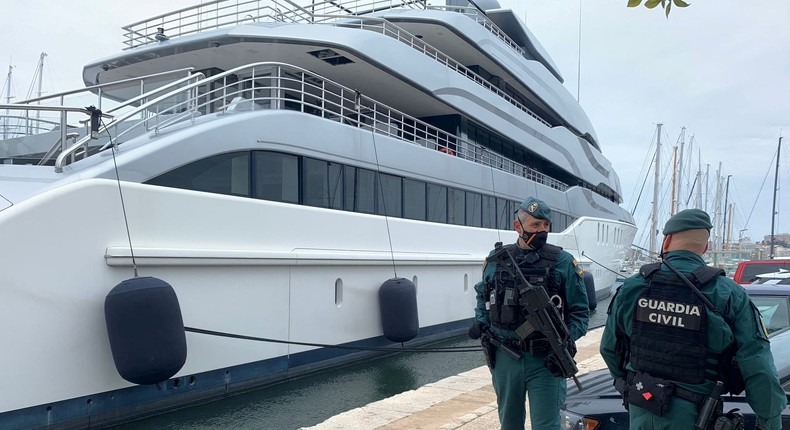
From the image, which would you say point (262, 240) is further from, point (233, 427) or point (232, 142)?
point (233, 427)

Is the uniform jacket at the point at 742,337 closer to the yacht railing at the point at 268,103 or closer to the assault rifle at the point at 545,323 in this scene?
the assault rifle at the point at 545,323

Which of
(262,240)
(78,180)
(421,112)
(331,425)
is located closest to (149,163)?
(78,180)

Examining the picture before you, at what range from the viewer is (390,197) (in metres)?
10.6

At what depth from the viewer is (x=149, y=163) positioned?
22.3ft

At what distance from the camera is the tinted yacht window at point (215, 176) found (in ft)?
23.5

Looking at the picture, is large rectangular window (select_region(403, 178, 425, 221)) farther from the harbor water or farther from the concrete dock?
the concrete dock

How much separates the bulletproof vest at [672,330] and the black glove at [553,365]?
73cm

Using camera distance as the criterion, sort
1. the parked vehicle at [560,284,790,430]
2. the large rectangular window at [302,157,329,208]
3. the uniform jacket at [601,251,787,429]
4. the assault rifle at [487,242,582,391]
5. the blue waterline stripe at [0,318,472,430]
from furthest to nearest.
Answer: the large rectangular window at [302,157,329,208] → the blue waterline stripe at [0,318,472,430] → the assault rifle at [487,242,582,391] → the parked vehicle at [560,284,790,430] → the uniform jacket at [601,251,787,429]

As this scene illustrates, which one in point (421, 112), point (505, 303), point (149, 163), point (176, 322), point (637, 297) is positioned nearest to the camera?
point (637, 297)

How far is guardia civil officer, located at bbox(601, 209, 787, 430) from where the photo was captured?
8.55 feet

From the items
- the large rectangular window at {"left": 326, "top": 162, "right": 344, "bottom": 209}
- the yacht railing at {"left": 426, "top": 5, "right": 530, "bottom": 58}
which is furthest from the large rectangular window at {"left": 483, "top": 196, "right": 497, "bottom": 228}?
the large rectangular window at {"left": 326, "top": 162, "right": 344, "bottom": 209}

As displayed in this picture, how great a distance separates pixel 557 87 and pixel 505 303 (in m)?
19.1

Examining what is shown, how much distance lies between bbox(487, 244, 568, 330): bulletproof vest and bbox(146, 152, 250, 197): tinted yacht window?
14.3ft

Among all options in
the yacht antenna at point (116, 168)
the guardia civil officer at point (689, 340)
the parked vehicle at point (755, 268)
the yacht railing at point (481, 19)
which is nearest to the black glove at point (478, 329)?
the guardia civil officer at point (689, 340)
